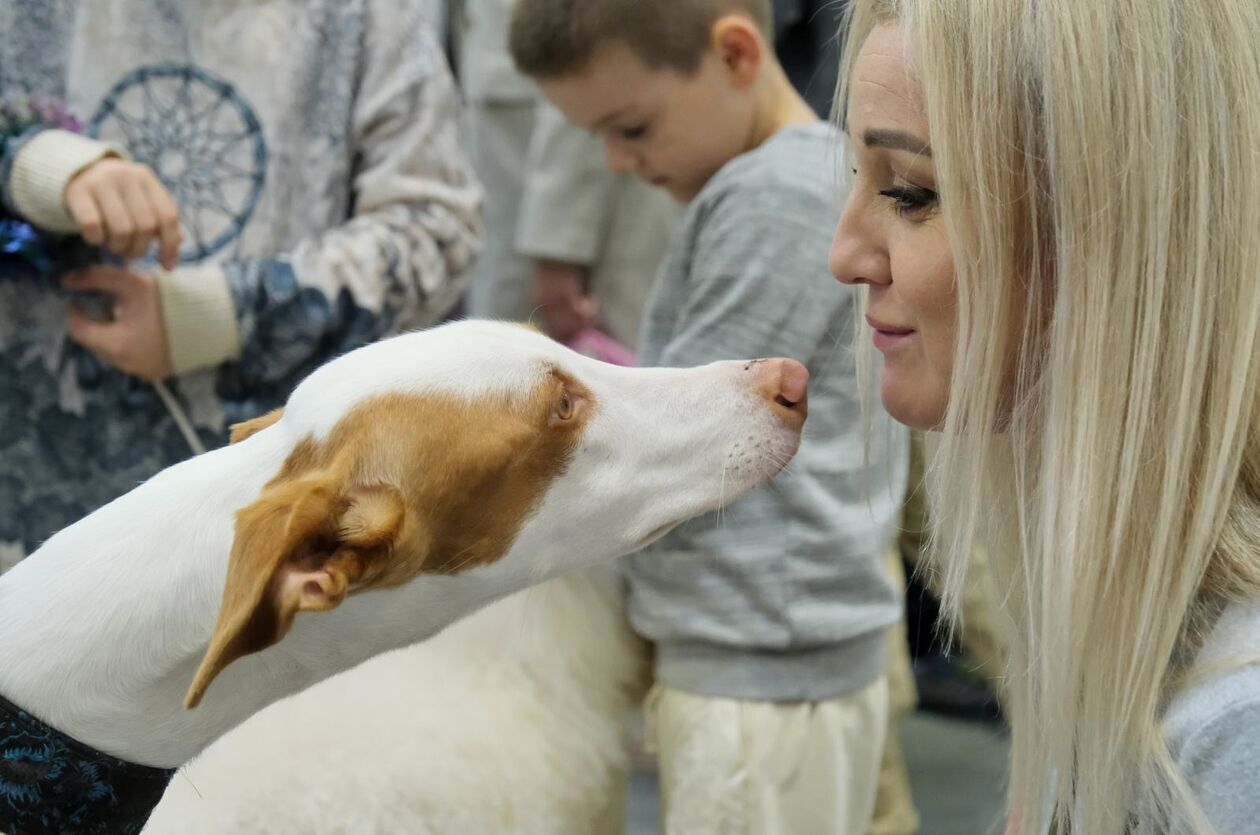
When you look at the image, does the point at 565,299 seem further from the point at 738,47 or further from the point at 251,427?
the point at 251,427

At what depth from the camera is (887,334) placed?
966 mm

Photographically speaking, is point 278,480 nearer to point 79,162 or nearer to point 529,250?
point 79,162

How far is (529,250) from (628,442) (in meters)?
1.20

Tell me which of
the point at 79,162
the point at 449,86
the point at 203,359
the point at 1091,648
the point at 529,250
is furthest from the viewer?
the point at 529,250

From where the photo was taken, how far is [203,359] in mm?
1363

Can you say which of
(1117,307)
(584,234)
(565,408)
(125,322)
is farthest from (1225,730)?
(584,234)

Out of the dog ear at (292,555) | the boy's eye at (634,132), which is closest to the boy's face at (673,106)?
the boy's eye at (634,132)

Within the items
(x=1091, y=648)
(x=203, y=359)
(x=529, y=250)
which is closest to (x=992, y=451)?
(x=1091, y=648)

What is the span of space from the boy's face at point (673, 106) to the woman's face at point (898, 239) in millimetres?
517

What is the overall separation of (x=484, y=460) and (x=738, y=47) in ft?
2.32

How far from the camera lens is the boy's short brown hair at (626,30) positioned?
1.44 meters

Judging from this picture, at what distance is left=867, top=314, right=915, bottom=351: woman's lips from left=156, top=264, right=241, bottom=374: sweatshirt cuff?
72 cm

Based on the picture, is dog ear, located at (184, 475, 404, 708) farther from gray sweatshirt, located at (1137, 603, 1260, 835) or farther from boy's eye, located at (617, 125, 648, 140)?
boy's eye, located at (617, 125, 648, 140)

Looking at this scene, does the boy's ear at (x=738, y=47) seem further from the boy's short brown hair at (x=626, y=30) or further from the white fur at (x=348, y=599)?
the white fur at (x=348, y=599)
